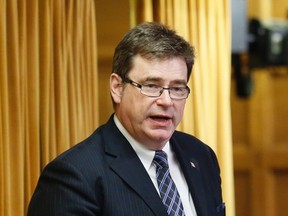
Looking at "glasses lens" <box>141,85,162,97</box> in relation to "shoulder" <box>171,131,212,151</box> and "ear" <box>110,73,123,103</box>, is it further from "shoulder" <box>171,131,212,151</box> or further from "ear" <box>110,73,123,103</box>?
"shoulder" <box>171,131,212,151</box>

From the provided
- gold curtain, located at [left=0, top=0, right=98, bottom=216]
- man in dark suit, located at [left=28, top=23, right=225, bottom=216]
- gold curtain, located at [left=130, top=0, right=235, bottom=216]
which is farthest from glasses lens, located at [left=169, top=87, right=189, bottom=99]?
gold curtain, located at [left=130, top=0, right=235, bottom=216]

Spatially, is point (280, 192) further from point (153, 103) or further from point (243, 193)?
point (153, 103)

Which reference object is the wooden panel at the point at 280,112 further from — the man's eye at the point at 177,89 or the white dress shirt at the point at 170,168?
the man's eye at the point at 177,89

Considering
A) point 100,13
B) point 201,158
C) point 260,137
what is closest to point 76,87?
point 100,13

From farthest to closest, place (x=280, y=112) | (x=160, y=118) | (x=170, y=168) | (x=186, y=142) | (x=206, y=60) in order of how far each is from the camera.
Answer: (x=280, y=112)
(x=206, y=60)
(x=186, y=142)
(x=170, y=168)
(x=160, y=118)

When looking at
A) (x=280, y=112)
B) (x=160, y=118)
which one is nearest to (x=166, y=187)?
(x=160, y=118)

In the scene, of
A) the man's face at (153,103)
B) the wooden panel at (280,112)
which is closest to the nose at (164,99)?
the man's face at (153,103)

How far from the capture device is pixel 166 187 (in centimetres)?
180

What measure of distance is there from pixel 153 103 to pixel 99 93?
1541 mm

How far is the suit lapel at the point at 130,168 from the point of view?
1.72m

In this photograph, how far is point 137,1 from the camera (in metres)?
3.18

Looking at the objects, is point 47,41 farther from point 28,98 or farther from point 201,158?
point 201,158

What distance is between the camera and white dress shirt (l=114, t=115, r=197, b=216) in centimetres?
184

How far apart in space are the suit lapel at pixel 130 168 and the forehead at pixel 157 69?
0.19 m
